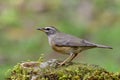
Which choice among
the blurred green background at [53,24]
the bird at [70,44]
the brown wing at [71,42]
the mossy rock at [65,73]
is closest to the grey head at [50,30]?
the bird at [70,44]

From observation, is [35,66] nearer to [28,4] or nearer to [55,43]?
[55,43]

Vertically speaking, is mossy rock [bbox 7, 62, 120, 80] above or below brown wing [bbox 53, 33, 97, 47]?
below

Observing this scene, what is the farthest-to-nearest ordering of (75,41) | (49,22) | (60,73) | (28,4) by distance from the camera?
(28,4)
(49,22)
(75,41)
(60,73)

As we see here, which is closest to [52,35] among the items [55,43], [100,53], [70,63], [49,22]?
[55,43]

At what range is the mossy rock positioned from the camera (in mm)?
9039

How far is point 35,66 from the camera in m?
9.36

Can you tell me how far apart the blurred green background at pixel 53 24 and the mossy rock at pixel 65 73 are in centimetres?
671

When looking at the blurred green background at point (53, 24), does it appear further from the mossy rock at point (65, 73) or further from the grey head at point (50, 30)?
the mossy rock at point (65, 73)

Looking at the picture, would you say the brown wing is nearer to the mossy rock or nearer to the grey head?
the grey head

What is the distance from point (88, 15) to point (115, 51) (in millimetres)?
3327

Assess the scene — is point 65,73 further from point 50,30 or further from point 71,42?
point 50,30

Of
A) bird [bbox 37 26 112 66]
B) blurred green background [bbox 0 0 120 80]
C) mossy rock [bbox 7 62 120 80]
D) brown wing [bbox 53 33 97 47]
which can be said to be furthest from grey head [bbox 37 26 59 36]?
blurred green background [bbox 0 0 120 80]

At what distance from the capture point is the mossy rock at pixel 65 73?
356 inches

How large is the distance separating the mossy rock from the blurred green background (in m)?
6.71
